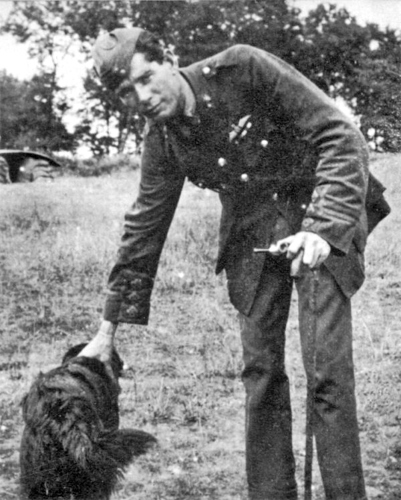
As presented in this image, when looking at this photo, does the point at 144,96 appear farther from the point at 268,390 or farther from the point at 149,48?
the point at 268,390

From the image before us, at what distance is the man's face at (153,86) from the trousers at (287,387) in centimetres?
75

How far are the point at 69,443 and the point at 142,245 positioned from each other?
90cm

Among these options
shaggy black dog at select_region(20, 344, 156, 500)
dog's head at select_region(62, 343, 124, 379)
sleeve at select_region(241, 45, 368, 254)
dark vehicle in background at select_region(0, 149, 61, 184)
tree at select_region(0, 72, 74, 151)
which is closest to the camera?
sleeve at select_region(241, 45, 368, 254)

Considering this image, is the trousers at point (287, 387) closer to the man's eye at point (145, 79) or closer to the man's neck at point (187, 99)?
the man's neck at point (187, 99)

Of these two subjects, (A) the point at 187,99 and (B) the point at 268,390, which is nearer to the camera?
(A) the point at 187,99

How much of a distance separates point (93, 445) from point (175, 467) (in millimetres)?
1000

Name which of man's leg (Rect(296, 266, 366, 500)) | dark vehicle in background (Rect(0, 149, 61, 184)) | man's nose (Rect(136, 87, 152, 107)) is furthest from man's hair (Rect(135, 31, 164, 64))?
dark vehicle in background (Rect(0, 149, 61, 184))

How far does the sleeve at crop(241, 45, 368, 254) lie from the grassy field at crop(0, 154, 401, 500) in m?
1.49

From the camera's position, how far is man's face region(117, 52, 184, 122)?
2.53m

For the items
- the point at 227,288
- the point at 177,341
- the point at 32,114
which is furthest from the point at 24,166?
the point at 227,288

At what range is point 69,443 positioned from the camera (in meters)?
2.51

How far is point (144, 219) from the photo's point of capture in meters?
2.89

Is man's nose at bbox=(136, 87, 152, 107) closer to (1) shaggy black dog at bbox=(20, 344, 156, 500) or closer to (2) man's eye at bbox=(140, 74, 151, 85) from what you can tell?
(2) man's eye at bbox=(140, 74, 151, 85)

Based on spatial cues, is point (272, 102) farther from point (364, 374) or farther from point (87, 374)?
point (364, 374)
